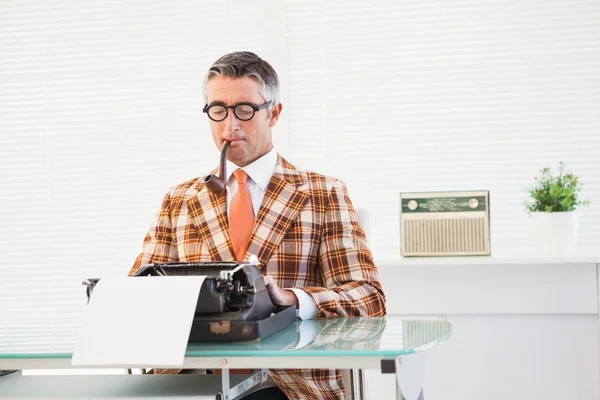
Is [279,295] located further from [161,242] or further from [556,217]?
[556,217]

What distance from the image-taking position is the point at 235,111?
78.7 inches

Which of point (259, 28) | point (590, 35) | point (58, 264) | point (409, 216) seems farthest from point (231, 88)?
point (58, 264)

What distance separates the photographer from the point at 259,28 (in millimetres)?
3393

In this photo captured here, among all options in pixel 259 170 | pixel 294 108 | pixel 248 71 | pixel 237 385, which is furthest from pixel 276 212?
pixel 294 108

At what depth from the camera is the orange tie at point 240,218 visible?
2.03 m

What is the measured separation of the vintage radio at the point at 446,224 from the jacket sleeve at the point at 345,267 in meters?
0.83

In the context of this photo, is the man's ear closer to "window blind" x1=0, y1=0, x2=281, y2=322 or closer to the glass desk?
the glass desk

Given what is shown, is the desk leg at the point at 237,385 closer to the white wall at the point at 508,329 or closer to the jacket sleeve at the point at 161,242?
the jacket sleeve at the point at 161,242

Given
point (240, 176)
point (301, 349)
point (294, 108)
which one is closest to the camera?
point (301, 349)

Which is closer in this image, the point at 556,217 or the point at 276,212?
the point at 276,212

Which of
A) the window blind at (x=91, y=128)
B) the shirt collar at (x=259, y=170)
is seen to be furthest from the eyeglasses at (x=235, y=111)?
the window blind at (x=91, y=128)

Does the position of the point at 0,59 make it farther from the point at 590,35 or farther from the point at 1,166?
the point at 590,35

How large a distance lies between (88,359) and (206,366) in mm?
193

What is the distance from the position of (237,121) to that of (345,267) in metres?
0.46
